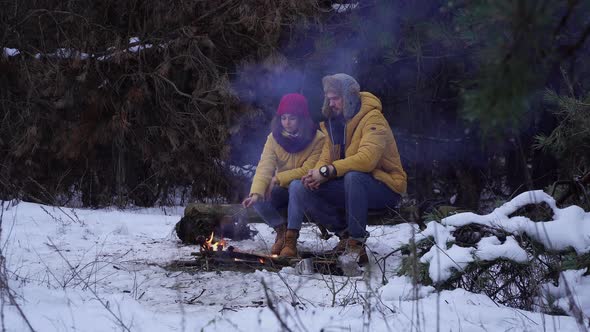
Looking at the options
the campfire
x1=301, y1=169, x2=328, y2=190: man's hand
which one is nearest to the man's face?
x1=301, y1=169, x2=328, y2=190: man's hand

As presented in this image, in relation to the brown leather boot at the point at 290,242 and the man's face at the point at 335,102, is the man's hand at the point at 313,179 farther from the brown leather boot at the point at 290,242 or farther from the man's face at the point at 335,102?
the man's face at the point at 335,102

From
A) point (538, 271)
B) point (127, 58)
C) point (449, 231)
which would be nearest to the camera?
point (538, 271)

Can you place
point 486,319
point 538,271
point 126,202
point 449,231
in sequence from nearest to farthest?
point 486,319, point 538,271, point 449,231, point 126,202

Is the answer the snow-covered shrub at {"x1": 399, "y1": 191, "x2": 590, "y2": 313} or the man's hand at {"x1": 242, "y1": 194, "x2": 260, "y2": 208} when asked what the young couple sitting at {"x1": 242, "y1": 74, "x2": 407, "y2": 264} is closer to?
the man's hand at {"x1": 242, "y1": 194, "x2": 260, "y2": 208}

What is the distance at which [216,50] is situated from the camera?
8.70m

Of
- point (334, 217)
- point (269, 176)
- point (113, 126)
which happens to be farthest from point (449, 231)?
point (113, 126)

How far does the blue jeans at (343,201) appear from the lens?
516 centimetres

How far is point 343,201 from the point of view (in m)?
5.45

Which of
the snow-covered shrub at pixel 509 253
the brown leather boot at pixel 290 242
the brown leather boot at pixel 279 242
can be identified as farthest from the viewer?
the brown leather boot at pixel 279 242

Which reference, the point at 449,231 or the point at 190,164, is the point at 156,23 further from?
the point at 449,231

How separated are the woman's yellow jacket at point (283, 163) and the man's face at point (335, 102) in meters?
0.34

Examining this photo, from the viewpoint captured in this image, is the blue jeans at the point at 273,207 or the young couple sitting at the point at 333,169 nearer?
the young couple sitting at the point at 333,169

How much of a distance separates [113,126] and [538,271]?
6.34 meters

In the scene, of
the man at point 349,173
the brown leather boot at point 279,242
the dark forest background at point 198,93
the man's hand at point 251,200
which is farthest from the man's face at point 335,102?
the dark forest background at point 198,93
